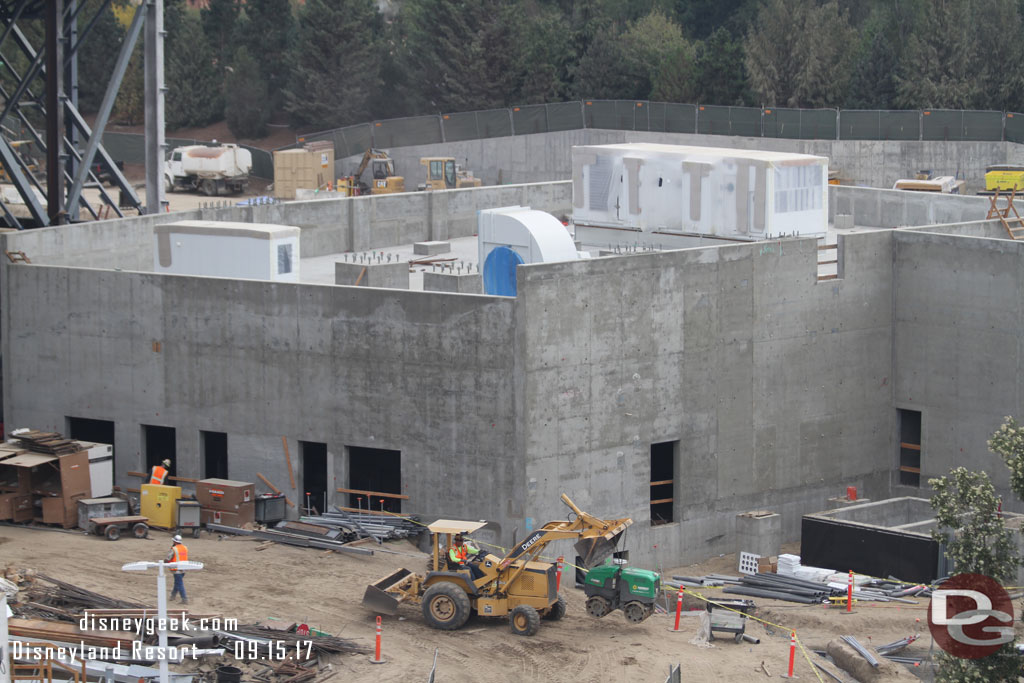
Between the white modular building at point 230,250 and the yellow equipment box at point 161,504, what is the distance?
18.9 feet

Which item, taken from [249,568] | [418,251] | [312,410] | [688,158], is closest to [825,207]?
[688,158]

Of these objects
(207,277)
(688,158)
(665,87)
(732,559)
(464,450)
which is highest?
(665,87)

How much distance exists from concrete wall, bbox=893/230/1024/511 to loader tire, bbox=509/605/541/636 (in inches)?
579

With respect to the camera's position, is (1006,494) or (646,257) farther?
(1006,494)

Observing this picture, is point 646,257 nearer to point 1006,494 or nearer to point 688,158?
point 688,158

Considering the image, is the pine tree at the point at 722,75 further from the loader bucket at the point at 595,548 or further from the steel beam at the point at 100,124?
→ the loader bucket at the point at 595,548

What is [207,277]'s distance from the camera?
36.0 metres

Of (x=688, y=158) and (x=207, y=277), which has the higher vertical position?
(x=688, y=158)

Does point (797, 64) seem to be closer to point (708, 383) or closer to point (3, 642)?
point (708, 383)

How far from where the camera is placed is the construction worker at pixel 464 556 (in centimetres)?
2878

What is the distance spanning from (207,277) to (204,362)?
73.9 inches

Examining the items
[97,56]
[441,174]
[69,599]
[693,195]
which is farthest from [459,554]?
[97,56]

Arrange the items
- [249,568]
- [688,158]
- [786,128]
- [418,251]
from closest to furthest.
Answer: [249,568], [688,158], [418,251], [786,128]

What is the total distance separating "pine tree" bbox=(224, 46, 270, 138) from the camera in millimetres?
95375
